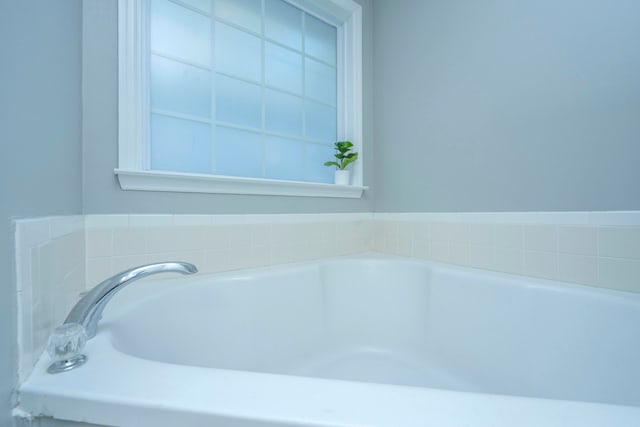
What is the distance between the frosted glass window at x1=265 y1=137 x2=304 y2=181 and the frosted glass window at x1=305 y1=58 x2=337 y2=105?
0.34 meters

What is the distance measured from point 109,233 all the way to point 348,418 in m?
0.92

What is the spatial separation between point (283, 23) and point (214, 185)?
1022 mm

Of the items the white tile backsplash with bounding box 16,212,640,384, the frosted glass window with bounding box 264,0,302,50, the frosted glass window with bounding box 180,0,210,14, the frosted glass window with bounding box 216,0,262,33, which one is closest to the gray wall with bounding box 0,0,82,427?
the white tile backsplash with bounding box 16,212,640,384

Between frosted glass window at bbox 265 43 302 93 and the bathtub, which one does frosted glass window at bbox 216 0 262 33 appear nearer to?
frosted glass window at bbox 265 43 302 93

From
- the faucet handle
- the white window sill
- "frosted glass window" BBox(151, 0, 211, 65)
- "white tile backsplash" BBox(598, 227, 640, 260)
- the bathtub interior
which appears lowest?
the bathtub interior

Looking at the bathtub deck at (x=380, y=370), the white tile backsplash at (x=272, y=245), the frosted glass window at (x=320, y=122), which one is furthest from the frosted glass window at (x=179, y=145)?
the bathtub deck at (x=380, y=370)

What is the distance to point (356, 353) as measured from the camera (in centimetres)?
114

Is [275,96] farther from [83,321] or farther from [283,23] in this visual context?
[83,321]

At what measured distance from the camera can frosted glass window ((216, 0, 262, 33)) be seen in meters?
1.19

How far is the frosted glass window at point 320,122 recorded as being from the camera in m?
1.48

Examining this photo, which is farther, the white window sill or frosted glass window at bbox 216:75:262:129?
frosted glass window at bbox 216:75:262:129

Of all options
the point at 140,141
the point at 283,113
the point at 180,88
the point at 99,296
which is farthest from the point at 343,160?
the point at 99,296

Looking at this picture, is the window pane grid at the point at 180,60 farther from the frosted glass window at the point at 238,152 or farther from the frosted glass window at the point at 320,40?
the frosted glass window at the point at 320,40

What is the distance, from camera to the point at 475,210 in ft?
3.58
